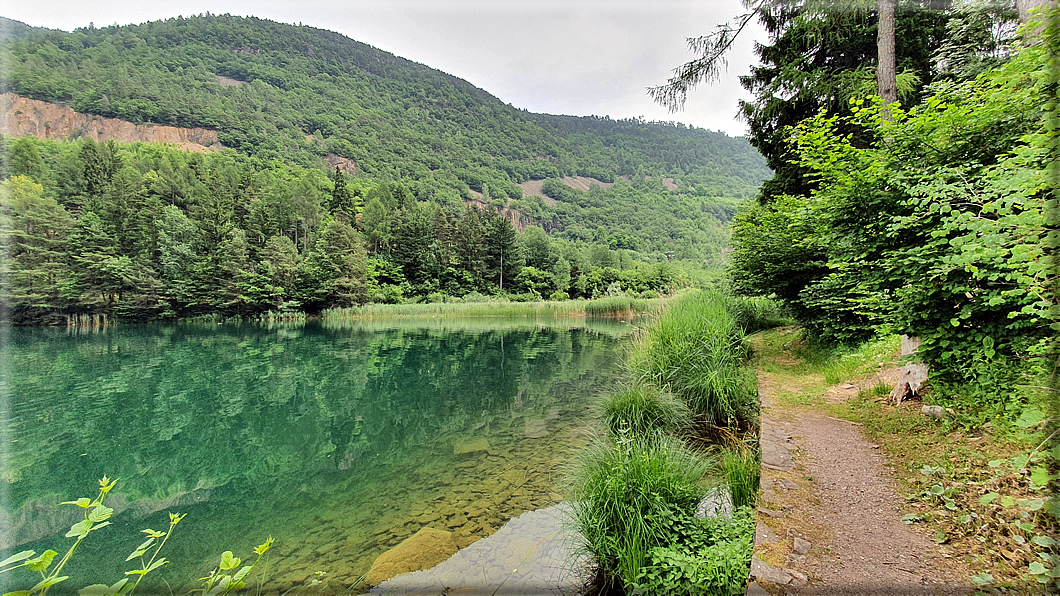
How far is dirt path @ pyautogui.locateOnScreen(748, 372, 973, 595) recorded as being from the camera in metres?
1.56

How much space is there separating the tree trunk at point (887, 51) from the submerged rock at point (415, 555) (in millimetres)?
6647

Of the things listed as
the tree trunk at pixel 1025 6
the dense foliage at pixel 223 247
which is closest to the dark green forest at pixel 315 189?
the dense foliage at pixel 223 247

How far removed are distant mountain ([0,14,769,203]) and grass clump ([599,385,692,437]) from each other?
2554 inches

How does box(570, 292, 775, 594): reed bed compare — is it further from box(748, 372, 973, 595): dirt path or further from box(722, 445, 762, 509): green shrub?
box(748, 372, 973, 595): dirt path

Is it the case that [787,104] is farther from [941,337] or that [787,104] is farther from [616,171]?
[616,171]

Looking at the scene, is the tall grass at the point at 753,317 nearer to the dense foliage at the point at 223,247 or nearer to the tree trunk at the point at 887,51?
the dense foliage at the point at 223,247

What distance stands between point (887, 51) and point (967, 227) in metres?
4.79

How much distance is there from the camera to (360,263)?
29.6m

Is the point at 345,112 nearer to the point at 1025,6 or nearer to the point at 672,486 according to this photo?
the point at 1025,6

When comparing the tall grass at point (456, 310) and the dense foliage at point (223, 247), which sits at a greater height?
the dense foliage at point (223, 247)

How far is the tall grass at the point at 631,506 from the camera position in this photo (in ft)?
6.98

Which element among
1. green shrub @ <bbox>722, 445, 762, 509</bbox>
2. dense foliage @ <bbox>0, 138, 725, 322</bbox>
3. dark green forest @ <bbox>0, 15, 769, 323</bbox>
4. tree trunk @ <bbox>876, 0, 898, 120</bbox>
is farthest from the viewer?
dark green forest @ <bbox>0, 15, 769, 323</bbox>

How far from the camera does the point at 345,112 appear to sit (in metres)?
81.9

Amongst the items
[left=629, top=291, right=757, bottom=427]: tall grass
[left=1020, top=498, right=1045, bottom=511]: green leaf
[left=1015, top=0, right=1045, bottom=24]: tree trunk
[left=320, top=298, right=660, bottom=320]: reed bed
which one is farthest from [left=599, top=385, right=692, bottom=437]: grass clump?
[left=320, top=298, right=660, bottom=320]: reed bed
